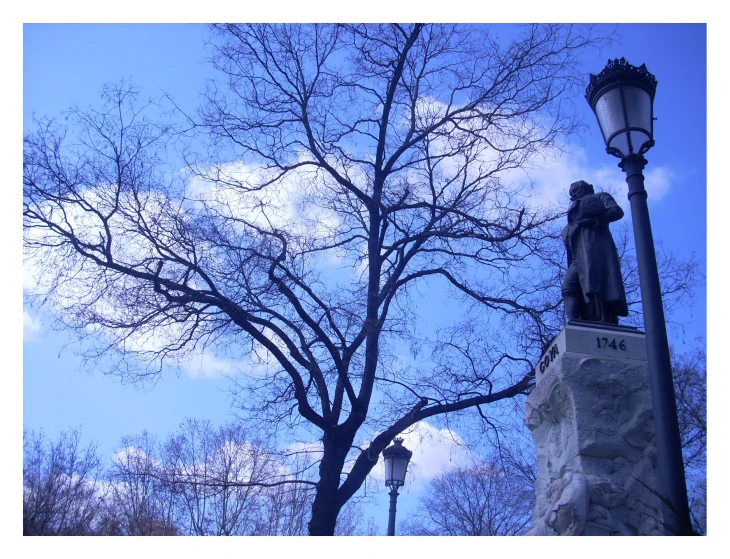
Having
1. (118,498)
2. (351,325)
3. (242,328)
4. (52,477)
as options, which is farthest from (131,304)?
(118,498)

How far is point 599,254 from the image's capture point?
22.9 feet

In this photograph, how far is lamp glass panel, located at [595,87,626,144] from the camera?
5414 mm

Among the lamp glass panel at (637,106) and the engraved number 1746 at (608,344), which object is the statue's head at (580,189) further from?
the lamp glass panel at (637,106)

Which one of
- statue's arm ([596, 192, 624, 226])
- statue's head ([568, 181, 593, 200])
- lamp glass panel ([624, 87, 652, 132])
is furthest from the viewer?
statue's head ([568, 181, 593, 200])

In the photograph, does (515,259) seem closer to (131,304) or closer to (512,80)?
(512,80)

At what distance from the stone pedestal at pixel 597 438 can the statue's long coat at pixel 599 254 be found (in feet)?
1.54

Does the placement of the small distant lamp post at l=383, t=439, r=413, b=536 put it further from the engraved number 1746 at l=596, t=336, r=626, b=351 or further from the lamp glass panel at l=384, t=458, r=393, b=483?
the engraved number 1746 at l=596, t=336, r=626, b=351

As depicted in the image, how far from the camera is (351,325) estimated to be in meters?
10.9

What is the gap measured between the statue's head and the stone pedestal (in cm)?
159

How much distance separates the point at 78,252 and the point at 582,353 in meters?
7.79

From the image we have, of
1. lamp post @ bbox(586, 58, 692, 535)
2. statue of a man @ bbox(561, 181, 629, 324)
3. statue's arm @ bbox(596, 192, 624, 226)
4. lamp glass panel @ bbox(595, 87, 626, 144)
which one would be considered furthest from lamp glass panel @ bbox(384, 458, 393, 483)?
lamp glass panel @ bbox(595, 87, 626, 144)

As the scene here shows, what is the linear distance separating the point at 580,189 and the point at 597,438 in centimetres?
273

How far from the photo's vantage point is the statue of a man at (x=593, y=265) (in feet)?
22.2

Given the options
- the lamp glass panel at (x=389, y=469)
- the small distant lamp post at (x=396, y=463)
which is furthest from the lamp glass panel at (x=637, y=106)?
the lamp glass panel at (x=389, y=469)
